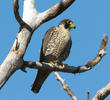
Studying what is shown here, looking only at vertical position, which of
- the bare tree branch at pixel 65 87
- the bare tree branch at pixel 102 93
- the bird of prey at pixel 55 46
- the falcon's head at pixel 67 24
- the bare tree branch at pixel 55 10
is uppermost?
the falcon's head at pixel 67 24

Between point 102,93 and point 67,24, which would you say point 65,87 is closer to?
point 102,93

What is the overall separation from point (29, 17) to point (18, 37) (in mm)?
306

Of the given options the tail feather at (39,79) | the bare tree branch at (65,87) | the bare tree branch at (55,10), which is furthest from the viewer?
the tail feather at (39,79)

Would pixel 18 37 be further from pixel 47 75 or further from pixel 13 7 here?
pixel 47 75

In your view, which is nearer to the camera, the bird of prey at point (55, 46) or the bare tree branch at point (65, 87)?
the bare tree branch at point (65, 87)

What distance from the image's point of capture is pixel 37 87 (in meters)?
5.61

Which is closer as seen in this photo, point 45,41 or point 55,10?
point 55,10

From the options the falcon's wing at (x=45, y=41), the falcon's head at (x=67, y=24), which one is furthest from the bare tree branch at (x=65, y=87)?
the falcon's head at (x=67, y=24)

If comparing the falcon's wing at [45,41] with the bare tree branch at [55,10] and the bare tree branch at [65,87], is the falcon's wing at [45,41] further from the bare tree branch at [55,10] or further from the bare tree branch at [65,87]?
the bare tree branch at [55,10]

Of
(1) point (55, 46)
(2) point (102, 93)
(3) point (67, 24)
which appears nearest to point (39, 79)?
(1) point (55, 46)

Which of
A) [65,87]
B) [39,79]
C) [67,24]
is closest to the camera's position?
[65,87]

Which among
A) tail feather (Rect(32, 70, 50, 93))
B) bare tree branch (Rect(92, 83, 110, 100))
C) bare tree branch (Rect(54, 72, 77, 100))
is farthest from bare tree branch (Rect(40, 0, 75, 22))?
tail feather (Rect(32, 70, 50, 93))

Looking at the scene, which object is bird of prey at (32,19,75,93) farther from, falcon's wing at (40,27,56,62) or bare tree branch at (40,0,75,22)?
bare tree branch at (40,0,75,22)

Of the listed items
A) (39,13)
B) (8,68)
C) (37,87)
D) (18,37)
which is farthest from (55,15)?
(37,87)
